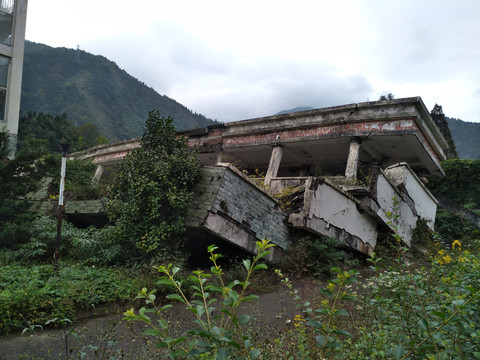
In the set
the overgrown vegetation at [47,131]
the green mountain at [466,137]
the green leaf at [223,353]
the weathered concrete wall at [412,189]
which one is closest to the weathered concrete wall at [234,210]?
the weathered concrete wall at [412,189]

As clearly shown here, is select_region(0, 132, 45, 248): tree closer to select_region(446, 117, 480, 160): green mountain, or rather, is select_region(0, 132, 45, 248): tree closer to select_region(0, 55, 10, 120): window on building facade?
select_region(0, 55, 10, 120): window on building facade

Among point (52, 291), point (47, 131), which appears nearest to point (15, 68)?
point (52, 291)

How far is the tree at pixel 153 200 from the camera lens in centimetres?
739

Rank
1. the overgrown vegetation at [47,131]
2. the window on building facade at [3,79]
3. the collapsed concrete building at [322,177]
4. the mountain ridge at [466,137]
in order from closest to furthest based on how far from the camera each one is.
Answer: the collapsed concrete building at [322,177], the window on building facade at [3,79], the overgrown vegetation at [47,131], the mountain ridge at [466,137]

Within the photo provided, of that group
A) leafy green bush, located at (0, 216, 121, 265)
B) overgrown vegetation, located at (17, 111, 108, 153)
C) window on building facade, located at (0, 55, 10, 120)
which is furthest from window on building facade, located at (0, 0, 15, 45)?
overgrown vegetation, located at (17, 111, 108, 153)

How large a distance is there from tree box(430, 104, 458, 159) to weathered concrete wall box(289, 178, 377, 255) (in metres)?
20.0

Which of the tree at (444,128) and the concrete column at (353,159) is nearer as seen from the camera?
the concrete column at (353,159)

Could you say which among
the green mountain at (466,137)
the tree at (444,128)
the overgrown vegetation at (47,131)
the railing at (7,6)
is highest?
the green mountain at (466,137)

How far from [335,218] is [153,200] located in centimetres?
451

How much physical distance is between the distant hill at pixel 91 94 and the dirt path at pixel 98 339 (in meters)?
67.5

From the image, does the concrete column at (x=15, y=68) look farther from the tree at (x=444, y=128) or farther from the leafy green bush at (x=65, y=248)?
the tree at (x=444, y=128)

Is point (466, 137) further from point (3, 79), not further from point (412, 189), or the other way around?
point (3, 79)

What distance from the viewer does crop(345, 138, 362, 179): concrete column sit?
11.0 m

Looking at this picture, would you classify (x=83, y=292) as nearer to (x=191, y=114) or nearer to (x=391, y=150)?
(x=391, y=150)
